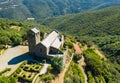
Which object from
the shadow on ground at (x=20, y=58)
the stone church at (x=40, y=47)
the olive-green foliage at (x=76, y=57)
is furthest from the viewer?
the olive-green foliage at (x=76, y=57)

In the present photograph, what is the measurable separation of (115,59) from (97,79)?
4498 cm

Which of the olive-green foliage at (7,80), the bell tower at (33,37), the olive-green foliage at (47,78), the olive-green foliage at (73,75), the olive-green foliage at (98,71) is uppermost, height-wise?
the bell tower at (33,37)

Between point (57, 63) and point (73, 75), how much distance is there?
642 centimetres

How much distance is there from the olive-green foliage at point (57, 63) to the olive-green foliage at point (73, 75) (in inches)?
114

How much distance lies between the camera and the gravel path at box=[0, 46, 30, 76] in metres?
62.9

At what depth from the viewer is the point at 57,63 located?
201 feet

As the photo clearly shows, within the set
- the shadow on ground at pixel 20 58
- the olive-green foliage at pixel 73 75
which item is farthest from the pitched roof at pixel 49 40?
the olive-green foliage at pixel 73 75

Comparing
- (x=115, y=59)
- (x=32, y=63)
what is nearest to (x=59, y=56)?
(x=32, y=63)

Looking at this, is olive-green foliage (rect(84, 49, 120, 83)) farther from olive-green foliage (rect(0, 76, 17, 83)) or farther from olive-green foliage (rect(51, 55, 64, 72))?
olive-green foliage (rect(0, 76, 17, 83))

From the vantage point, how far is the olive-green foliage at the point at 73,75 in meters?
62.1

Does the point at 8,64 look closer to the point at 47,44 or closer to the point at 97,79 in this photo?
the point at 47,44

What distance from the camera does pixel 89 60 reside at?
7625 centimetres

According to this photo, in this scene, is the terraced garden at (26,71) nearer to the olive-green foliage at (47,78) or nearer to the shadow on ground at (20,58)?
the olive-green foliage at (47,78)

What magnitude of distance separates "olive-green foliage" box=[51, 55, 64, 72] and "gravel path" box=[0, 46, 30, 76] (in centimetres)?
993
